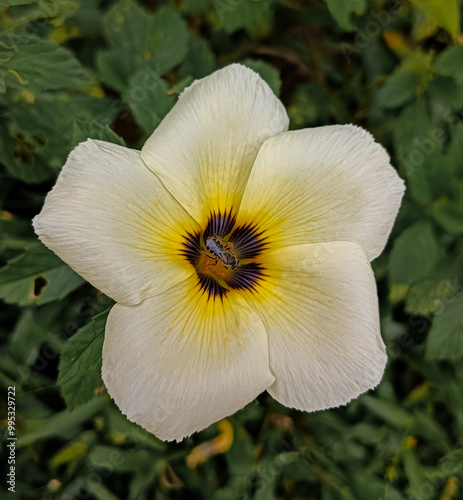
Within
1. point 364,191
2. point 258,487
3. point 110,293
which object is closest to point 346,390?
point 364,191

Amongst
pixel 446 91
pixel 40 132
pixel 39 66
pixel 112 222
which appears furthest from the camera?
pixel 446 91

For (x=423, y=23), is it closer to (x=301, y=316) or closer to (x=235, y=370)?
(x=301, y=316)

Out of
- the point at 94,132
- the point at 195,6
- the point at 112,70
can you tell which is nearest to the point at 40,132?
the point at 112,70

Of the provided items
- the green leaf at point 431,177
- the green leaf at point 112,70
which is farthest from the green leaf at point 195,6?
the green leaf at point 431,177

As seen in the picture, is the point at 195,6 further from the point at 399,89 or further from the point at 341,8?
the point at 399,89

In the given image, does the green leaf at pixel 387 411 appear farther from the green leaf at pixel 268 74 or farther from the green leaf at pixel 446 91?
the green leaf at pixel 268 74

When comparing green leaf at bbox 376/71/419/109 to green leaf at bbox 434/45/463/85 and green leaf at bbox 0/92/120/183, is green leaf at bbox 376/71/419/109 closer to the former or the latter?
green leaf at bbox 434/45/463/85

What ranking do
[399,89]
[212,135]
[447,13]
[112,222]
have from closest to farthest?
[112,222] < [212,135] < [447,13] < [399,89]
